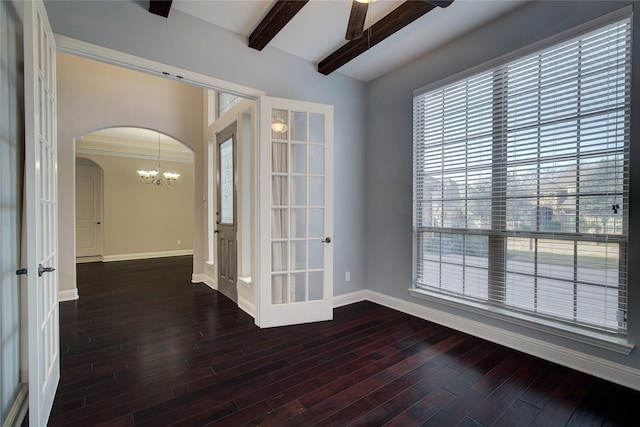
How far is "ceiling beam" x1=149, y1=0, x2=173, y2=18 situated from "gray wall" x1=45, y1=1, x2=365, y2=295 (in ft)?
0.21

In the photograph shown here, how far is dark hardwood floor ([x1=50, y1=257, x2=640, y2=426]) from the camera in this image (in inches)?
68.7

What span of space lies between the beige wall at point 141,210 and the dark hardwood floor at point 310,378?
439 cm

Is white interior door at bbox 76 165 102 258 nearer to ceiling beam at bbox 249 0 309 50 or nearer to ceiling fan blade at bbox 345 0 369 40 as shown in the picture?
ceiling beam at bbox 249 0 309 50

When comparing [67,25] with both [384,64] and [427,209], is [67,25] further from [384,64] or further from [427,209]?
[427,209]

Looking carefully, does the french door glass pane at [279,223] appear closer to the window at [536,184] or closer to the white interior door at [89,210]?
the window at [536,184]

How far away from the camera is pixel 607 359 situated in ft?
6.88

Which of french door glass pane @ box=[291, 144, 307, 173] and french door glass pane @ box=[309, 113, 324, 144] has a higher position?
french door glass pane @ box=[309, 113, 324, 144]

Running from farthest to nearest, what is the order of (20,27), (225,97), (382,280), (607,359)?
(225,97), (382,280), (607,359), (20,27)

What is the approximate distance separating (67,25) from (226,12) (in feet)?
3.93

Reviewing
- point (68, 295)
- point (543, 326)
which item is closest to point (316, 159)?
point (543, 326)

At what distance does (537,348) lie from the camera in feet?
7.93

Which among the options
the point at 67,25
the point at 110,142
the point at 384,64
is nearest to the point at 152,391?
the point at 67,25

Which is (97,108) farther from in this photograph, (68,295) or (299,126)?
(299,126)

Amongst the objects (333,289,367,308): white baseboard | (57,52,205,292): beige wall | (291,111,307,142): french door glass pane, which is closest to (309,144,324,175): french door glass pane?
(291,111,307,142): french door glass pane
